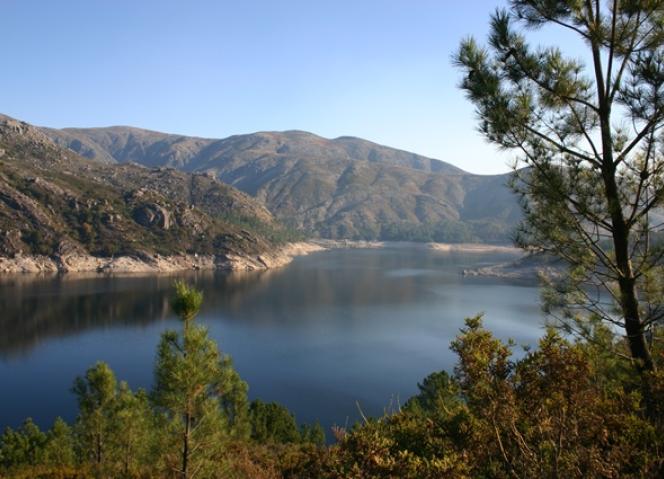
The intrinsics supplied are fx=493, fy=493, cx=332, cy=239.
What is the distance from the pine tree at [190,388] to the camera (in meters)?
11.0

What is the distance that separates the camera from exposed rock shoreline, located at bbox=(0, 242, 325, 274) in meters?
95.4

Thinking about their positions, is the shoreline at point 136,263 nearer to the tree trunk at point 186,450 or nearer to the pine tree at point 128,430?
the pine tree at point 128,430

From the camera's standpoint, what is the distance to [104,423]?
64.5 feet

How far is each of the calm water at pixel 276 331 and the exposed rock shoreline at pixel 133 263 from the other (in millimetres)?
7784

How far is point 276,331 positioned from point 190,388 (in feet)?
163

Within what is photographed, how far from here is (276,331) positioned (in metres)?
59.8

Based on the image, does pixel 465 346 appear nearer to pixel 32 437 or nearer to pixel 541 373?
pixel 541 373

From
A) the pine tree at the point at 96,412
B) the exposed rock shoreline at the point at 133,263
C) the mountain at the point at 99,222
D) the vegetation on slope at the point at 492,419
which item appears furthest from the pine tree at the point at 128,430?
the mountain at the point at 99,222

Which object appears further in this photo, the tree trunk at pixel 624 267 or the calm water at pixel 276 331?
the calm water at pixel 276 331

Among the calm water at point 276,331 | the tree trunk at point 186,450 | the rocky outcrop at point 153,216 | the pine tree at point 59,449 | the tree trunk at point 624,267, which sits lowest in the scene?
the calm water at point 276,331

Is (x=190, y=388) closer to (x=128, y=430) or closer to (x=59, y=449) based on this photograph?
(x=128, y=430)

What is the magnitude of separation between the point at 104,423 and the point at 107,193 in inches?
4822

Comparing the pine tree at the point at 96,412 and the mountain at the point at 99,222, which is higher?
the mountain at the point at 99,222

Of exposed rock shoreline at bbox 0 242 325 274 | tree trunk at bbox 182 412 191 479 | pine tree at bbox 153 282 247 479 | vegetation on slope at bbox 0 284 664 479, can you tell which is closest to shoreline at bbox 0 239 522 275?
exposed rock shoreline at bbox 0 242 325 274
